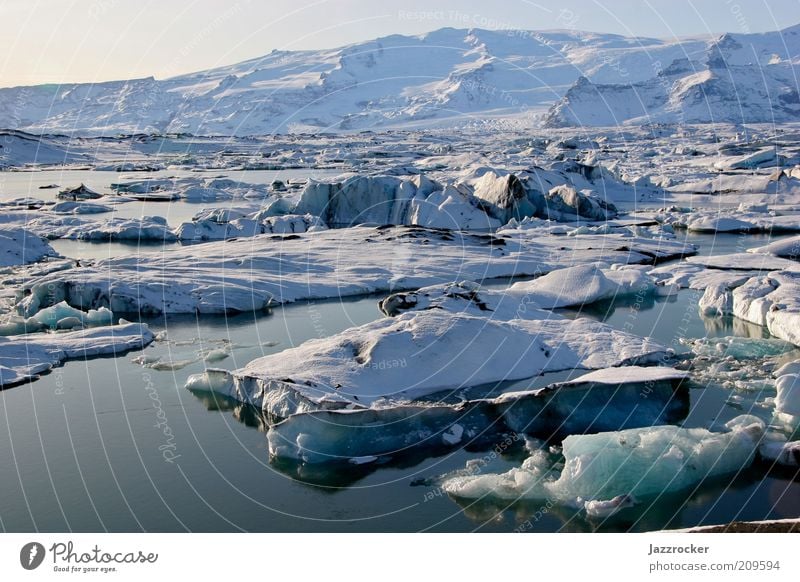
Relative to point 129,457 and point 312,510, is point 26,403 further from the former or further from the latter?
point 312,510

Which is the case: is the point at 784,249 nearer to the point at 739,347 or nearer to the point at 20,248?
the point at 739,347

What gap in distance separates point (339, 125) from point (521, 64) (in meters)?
52.2

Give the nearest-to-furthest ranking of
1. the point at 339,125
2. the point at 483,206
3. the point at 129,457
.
→ the point at 129,457
the point at 483,206
the point at 339,125

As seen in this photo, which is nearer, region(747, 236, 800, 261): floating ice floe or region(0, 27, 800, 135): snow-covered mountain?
region(747, 236, 800, 261): floating ice floe

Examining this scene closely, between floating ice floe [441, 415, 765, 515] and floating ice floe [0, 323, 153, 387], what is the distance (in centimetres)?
626

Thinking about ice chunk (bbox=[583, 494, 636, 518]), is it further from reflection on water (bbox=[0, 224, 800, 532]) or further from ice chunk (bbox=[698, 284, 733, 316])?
ice chunk (bbox=[698, 284, 733, 316])

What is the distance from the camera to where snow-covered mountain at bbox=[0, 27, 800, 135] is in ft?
322

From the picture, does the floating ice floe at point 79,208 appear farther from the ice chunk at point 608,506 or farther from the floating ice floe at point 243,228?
the ice chunk at point 608,506

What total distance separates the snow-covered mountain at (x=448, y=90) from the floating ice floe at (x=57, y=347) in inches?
3168

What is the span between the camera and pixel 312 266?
17.5m

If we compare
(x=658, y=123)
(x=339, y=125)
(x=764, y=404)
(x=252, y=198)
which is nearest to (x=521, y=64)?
(x=339, y=125)

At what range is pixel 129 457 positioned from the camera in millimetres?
8328

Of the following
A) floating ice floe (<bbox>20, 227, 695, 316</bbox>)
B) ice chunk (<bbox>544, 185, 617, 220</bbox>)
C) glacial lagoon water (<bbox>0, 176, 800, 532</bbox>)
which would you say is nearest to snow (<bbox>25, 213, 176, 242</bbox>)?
floating ice floe (<bbox>20, 227, 695, 316</bbox>)
